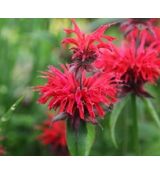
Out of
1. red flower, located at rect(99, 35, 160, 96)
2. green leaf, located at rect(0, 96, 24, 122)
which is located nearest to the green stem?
red flower, located at rect(99, 35, 160, 96)

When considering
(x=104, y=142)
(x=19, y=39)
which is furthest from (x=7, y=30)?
(x=104, y=142)

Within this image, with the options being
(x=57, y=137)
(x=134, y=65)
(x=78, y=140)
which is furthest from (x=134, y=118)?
(x=57, y=137)

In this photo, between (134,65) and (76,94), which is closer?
(76,94)

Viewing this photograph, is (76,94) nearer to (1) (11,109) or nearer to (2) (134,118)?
(1) (11,109)

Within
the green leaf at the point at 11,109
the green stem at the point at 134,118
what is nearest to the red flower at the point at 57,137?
the green stem at the point at 134,118

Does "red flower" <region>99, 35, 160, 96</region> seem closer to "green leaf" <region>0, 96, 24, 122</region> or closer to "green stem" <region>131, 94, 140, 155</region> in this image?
"green stem" <region>131, 94, 140, 155</region>

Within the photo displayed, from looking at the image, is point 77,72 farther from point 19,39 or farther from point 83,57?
point 19,39
